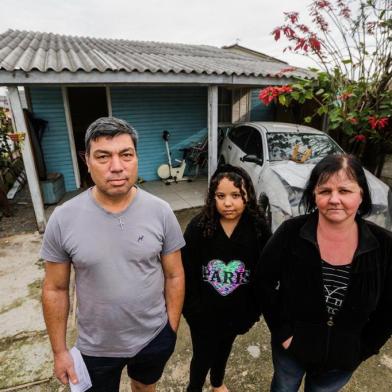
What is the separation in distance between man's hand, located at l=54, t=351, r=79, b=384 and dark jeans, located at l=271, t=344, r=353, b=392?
3.86ft

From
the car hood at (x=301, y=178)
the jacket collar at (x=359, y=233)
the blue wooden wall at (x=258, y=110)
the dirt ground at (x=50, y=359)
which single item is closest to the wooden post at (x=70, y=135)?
the dirt ground at (x=50, y=359)

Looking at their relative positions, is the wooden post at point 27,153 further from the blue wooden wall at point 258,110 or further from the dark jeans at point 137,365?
the blue wooden wall at point 258,110

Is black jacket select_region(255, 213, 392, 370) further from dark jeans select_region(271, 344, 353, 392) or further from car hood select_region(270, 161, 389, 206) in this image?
car hood select_region(270, 161, 389, 206)

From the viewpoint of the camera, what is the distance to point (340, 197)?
4.14ft

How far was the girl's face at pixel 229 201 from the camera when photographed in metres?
1.67

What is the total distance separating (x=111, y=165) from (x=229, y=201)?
756 mm

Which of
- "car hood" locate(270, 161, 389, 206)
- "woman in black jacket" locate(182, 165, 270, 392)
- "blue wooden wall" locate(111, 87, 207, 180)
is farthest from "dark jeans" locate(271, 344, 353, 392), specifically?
"blue wooden wall" locate(111, 87, 207, 180)

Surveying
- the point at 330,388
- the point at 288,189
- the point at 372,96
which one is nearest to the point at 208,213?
the point at 330,388

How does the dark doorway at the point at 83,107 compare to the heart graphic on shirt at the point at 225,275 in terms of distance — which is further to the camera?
the dark doorway at the point at 83,107

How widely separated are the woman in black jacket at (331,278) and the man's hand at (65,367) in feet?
3.61

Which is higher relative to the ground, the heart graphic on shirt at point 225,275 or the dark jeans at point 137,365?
the heart graphic on shirt at point 225,275

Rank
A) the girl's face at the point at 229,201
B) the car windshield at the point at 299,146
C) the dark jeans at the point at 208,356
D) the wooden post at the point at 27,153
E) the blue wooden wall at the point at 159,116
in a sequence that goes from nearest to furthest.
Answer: the girl's face at the point at 229,201, the dark jeans at the point at 208,356, the wooden post at the point at 27,153, the car windshield at the point at 299,146, the blue wooden wall at the point at 159,116

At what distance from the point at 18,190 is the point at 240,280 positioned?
7615mm

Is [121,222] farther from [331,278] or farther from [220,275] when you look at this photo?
[331,278]
